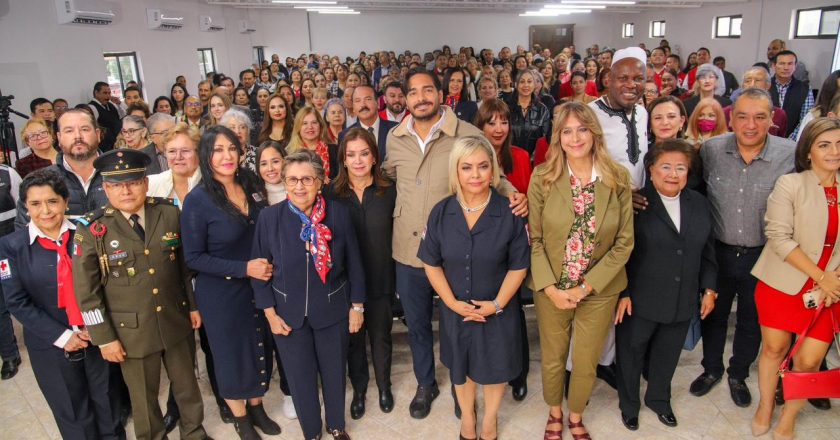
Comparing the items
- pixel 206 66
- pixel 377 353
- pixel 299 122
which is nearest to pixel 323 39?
pixel 206 66

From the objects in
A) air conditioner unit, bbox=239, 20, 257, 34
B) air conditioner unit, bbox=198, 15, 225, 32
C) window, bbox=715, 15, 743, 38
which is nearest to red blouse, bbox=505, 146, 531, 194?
air conditioner unit, bbox=198, 15, 225, 32

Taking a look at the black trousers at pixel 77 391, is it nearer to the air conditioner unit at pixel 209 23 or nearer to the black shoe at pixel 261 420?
the black shoe at pixel 261 420

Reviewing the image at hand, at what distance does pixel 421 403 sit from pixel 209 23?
43.1 ft

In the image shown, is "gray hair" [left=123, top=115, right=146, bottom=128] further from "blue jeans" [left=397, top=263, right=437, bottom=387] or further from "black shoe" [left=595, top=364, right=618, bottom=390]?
"black shoe" [left=595, top=364, right=618, bottom=390]

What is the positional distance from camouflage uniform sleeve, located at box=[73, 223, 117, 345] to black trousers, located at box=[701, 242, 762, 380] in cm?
319

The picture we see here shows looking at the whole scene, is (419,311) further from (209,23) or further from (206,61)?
(206,61)

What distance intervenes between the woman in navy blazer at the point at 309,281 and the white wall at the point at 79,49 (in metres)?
6.48

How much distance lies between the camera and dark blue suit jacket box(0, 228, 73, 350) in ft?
8.21

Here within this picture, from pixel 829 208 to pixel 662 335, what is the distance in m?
1.00

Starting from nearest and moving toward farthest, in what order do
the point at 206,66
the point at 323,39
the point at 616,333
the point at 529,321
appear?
the point at 616,333
the point at 529,321
the point at 206,66
the point at 323,39

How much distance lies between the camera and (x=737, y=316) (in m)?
3.13

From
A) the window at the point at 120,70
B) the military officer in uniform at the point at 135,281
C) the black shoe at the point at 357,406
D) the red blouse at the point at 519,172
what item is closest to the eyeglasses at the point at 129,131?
the military officer in uniform at the point at 135,281

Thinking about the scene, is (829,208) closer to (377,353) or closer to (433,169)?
(433,169)

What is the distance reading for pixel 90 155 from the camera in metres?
3.20
